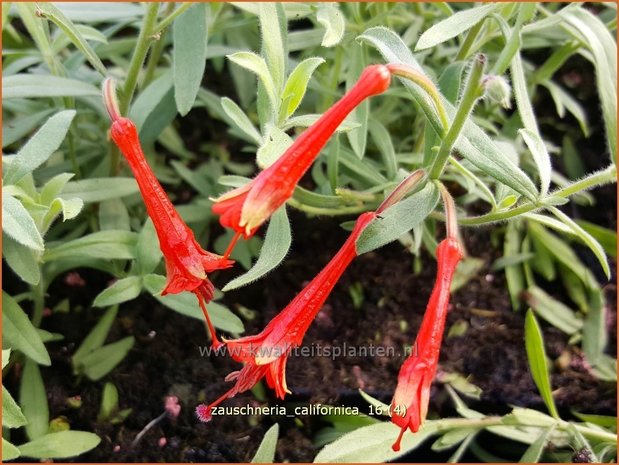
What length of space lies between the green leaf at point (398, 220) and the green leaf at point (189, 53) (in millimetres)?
343

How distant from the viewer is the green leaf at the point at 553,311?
1.35 metres

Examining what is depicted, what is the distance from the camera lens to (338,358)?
4.08ft

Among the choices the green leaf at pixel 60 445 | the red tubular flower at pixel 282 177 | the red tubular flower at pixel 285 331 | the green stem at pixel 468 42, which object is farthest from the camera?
the green stem at pixel 468 42

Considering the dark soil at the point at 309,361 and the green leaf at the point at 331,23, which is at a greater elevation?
the green leaf at the point at 331,23

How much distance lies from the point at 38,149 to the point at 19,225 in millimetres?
181

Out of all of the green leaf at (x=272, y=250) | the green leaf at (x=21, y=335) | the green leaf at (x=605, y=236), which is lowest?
the green leaf at (x=21, y=335)

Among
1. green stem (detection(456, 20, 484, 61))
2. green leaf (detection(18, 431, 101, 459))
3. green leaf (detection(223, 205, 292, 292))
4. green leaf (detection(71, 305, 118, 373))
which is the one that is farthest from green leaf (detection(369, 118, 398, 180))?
green leaf (detection(18, 431, 101, 459))

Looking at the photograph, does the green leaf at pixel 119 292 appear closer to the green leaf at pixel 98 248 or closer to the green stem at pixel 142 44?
the green leaf at pixel 98 248

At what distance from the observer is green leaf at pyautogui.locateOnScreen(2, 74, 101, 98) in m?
1.09

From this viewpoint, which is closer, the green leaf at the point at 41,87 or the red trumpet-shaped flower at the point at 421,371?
the red trumpet-shaped flower at the point at 421,371

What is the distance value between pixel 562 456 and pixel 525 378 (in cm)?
16

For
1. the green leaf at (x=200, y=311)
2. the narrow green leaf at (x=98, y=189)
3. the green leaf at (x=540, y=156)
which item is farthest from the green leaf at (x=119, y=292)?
the green leaf at (x=540, y=156)

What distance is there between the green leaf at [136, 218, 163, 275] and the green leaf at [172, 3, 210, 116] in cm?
19

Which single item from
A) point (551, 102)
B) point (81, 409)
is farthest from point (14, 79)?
point (551, 102)
